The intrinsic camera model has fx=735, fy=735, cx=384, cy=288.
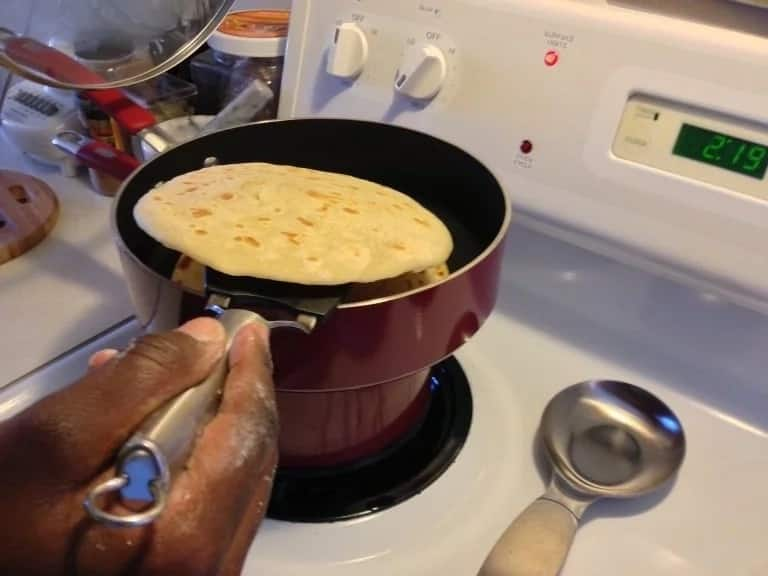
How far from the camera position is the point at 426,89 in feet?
1.97

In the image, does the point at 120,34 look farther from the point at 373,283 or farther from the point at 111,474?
the point at 111,474

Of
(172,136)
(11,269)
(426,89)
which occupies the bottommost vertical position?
(11,269)

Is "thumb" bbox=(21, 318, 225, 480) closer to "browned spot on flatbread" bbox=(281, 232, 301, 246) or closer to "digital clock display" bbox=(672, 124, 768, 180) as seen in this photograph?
"browned spot on flatbread" bbox=(281, 232, 301, 246)

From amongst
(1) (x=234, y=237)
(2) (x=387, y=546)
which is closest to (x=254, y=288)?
(1) (x=234, y=237)

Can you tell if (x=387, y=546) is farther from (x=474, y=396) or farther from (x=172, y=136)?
(x=172, y=136)

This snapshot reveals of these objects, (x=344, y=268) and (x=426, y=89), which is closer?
(x=344, y=268)

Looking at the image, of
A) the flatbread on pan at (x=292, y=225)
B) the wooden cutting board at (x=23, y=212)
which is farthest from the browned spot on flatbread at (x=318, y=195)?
the wooden cutting board at (x=23, y=212)

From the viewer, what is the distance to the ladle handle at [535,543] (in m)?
0.44

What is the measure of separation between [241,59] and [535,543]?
0.59 metres

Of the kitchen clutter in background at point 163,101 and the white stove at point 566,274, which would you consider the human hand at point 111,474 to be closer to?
the white stove at point 566,274

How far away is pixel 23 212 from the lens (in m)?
0.73

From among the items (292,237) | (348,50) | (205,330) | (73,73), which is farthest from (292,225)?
(73,73)

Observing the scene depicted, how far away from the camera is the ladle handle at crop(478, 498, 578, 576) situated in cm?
44

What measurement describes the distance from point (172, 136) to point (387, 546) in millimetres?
466
